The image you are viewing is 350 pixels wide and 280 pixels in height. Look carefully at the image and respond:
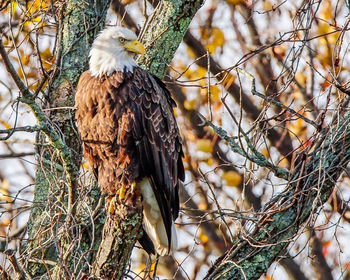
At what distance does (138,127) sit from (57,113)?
1.05 meters

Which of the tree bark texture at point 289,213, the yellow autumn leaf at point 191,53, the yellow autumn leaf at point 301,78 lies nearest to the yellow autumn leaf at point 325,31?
the yellow autumn leaf at point 301,78

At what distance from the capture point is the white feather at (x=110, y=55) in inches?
178

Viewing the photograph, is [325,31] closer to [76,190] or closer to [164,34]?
[164,34]

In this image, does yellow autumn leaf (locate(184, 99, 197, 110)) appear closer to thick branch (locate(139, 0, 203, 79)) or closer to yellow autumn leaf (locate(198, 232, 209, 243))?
yellow autumn leaf (locate(198, 232, 209, 243))

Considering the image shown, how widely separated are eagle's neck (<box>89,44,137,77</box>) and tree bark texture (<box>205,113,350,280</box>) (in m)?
1.33

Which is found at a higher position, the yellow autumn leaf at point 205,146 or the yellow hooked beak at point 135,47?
the yellow autumn leaf at point 205,146

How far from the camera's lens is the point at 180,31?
5.06 m

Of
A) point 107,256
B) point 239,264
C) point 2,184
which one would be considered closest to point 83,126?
point 107,256

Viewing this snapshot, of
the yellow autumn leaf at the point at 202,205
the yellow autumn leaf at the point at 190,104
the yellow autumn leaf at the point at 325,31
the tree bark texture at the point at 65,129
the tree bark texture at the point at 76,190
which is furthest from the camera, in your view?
the yellow autumn leaf at the point at 202,205

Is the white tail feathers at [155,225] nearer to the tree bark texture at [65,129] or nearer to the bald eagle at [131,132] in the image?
the bald eagle at [131,132]

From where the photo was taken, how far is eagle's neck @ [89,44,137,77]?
4.52 metres

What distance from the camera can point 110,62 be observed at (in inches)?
179

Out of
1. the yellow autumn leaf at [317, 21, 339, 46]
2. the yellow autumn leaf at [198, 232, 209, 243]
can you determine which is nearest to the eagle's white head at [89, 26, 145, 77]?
the yellow autumn leaf at [317, 21, 339, 46]

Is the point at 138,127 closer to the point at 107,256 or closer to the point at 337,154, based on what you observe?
the point at 107,256
